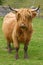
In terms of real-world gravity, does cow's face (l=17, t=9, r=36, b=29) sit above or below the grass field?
above

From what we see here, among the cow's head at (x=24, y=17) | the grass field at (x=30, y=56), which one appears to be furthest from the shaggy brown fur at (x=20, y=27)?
the grass field at (x=30, y=56)

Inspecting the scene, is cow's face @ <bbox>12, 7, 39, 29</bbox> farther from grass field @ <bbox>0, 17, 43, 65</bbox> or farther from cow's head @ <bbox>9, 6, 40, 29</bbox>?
grass field @ <bbox>0, 17, 43, 65</bbox>

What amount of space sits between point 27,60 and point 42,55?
1089 millimetres

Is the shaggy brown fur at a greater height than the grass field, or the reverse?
the shaggy brown fur

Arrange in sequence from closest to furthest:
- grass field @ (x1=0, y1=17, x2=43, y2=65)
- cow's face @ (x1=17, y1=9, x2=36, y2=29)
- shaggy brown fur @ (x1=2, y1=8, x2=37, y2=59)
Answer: cow's face @ (x1=17, y1=9, x2=36, y2=29)
shaggy brown fur @ (x1=2, y1=8, x2=37, y2=59)
grass field @ (x1=0, y1=17, x2=43, y2=65)

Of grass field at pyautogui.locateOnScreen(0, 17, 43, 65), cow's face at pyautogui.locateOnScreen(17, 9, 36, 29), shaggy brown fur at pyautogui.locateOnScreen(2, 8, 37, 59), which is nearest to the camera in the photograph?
cow's face at pyautogui.locateOnScreen(17, 9, 36, 29)

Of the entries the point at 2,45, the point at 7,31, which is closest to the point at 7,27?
the point at 7,31

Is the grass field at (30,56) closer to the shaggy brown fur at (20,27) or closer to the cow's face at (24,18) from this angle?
the shaggy brown fur at (20,27)

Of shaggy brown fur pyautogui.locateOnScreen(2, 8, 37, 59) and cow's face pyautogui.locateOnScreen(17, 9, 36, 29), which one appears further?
shaggy brown fur pyautogui.locateOnScreen(2, 8, 37, 59)

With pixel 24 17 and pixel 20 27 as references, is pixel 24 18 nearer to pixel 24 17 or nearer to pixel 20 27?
pixel 24 17

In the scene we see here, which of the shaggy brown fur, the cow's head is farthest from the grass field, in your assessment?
the cow's head

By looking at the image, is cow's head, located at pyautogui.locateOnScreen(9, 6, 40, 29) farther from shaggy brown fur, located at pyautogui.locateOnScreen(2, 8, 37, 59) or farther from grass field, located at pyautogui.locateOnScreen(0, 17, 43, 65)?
grass field, located at pyautogui.locateOnScreen(0, 17, 43, 65)

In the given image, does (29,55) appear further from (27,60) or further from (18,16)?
(18,16)

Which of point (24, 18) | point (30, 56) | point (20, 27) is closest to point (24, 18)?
point (24, 18)
